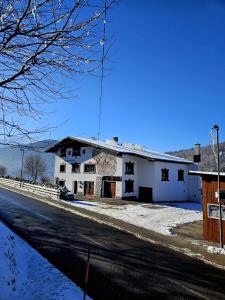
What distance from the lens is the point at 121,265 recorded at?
465 inches

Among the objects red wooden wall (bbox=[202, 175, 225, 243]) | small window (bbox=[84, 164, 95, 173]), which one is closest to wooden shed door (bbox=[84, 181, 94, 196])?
small window (bbox=[84, 164, 95, 173])

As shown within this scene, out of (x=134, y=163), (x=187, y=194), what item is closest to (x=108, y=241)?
(x=134, y=163)

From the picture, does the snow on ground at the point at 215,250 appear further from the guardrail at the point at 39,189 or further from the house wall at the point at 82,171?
the guardrail at the point at 39,189

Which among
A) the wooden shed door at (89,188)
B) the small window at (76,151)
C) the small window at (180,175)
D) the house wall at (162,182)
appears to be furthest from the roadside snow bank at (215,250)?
the small window at (76,151)

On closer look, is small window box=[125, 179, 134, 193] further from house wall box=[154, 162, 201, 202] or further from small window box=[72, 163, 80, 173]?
small window box=[72, 163, 80, 173]

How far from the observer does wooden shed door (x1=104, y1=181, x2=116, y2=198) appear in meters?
39.1

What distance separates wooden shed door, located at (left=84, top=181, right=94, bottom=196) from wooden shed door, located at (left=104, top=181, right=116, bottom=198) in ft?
7.86

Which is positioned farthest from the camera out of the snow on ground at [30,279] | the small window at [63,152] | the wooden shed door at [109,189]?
the small window at [63,152]

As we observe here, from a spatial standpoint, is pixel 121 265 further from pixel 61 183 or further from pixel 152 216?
pixel 61 183

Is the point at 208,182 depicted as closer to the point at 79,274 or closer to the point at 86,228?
the point at 86,228

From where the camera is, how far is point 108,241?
1596 centimetres

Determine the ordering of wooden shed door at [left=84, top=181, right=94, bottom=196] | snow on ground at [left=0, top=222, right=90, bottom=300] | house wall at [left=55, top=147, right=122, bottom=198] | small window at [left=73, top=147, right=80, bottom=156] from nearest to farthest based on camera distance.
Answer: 1. snow on ground at [left=0, top=222, right=90, bottom=300]
2. house wall at [left=55, top=147, right=122, bottom=198]
3. wooden shed door at [left=84, top=181, right=94, bottom=196]
4. small window at [left=73, top=147, right=80, bottom=156]

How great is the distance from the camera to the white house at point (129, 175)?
3831 centimetres

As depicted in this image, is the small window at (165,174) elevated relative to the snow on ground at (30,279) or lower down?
elevated
